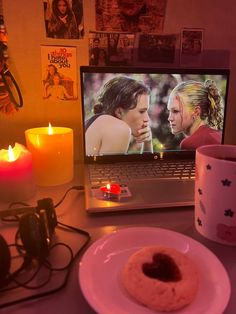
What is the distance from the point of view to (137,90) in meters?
0.73

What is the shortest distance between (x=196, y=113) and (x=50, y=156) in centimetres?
41

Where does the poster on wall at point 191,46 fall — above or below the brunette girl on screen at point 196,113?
above

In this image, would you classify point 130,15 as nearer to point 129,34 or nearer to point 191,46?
point 129,34

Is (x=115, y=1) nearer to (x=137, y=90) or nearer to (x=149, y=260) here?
(x=137, y=90)

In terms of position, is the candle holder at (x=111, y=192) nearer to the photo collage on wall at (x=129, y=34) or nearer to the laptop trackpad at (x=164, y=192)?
the laptop trackpad at (x=164, y=192)

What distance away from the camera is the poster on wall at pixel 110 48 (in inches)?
30.8

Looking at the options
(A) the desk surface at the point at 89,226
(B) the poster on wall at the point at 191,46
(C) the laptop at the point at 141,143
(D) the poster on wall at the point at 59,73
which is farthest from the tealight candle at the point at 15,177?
(B) the poster on wall at the point at 191,46

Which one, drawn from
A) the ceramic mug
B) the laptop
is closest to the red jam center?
the ceramic mug

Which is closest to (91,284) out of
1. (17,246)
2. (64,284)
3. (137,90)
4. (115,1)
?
(64,284)

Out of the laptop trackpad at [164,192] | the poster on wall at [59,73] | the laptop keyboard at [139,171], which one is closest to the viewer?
the laptop trackpad at [164,192]

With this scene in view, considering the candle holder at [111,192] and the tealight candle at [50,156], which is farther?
the tealight candle at [50,156]

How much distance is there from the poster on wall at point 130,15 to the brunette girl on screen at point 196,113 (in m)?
0.21

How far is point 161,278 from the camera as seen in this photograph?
0.32 metres

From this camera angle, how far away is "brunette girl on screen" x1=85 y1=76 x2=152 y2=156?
72 centimetres
